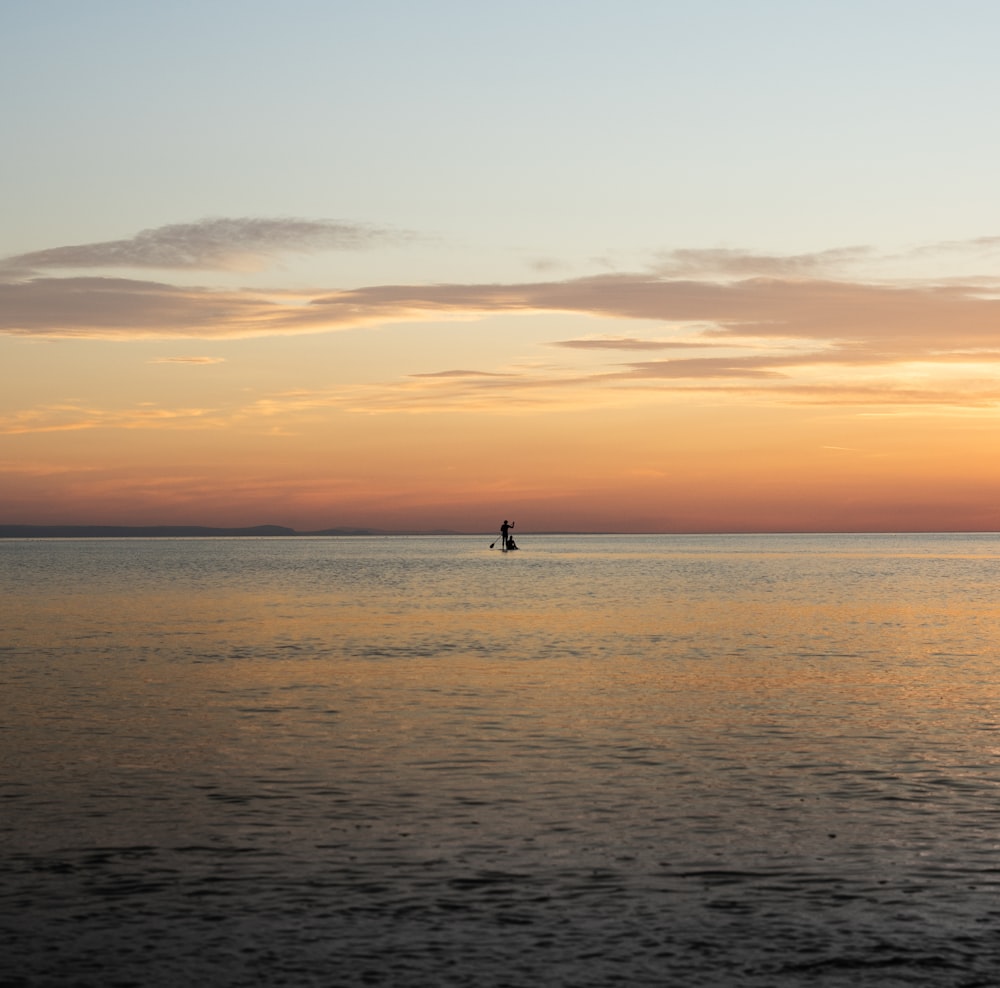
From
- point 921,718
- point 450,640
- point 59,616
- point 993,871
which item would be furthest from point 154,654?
point 993,871

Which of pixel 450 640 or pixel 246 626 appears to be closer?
pixel 450 640

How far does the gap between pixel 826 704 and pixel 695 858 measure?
1615cm

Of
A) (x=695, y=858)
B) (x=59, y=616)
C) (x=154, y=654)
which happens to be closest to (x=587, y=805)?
(x=695, y=858)

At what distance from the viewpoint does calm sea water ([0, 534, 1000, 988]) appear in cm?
1341

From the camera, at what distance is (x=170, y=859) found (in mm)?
17141

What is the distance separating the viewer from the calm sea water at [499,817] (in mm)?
13406

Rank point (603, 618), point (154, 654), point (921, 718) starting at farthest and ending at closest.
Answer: point (603, 618)
point (154, 654)
point (921, 718)

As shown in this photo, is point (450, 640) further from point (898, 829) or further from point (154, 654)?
point (898, 829)

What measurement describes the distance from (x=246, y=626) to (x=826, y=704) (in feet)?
110

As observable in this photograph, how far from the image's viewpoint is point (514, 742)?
86.7 ft

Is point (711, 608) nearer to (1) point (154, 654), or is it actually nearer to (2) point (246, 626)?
(2) point (246, 626)

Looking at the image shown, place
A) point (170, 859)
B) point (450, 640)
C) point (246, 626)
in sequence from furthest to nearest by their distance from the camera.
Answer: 1. point (246, 626)
2. point (450, 640)
3. point (170, 859)

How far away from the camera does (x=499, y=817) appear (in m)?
19.5

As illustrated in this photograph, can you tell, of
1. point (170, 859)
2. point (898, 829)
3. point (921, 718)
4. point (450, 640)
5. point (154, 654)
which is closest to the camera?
point (170, 859)
